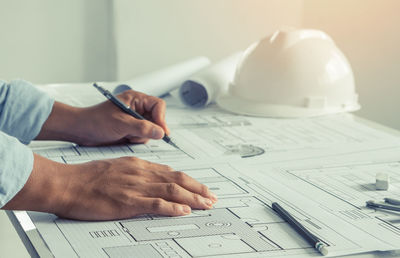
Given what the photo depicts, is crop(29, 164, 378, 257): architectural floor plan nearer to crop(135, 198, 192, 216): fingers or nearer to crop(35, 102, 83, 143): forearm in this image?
crop(135, 198, 192, 216): fingers

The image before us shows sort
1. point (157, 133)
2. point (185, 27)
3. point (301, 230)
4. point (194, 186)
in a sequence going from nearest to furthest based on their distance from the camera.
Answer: point (301, 230) → point (194, 186) → point (157, 133) → point (185, 27)

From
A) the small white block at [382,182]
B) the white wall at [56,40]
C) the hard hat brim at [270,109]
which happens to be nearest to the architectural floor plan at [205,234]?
the small white block at [382,182]

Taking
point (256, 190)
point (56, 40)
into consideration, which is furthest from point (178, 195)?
point (56, 40)

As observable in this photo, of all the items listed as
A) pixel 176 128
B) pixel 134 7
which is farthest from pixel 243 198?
pixel 134 7

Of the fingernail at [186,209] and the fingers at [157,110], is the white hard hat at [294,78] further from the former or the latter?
the fingernail at [186,209]

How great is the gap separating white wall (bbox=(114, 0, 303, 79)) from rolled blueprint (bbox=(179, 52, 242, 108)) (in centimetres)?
66

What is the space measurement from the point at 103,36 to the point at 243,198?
1.45 meters

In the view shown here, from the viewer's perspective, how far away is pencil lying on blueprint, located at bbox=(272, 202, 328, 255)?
0.73 m

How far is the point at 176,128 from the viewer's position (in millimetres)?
1316

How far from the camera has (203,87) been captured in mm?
1506

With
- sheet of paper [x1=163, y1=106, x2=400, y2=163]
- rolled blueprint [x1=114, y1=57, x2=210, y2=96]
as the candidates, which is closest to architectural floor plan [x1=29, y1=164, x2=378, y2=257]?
sheet of paper [x1=163, y1=106, x2=400, y2=163]

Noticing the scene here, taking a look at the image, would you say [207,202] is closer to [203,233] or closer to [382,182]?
[203,233]

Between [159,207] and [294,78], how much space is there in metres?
0.65

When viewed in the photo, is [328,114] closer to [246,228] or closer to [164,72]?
[164,72]
